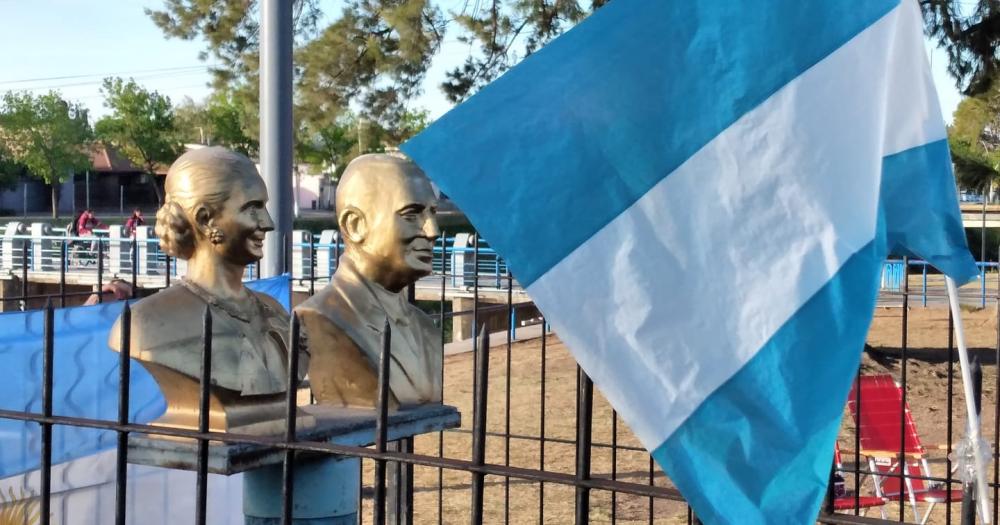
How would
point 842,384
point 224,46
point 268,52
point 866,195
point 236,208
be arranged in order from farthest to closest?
1. point 224,46
2. point 268,52
3. point 236,208
4. point 866,195
5. point 842,384

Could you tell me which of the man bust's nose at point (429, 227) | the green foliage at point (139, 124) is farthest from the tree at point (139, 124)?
the man bust's nose at point (429, 227)

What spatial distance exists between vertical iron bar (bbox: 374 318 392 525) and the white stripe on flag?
326mm


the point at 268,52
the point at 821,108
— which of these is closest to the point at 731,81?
the point at 821,108

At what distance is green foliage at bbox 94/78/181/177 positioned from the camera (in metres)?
48.4

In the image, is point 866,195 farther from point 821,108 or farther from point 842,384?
point 842,384

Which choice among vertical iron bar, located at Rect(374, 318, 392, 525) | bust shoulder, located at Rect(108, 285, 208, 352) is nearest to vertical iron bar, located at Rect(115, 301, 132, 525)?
bust shoulder, located at Rect(108, 285, 208, 352)

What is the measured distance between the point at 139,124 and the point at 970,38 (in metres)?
42.3

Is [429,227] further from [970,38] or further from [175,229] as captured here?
[970,38]

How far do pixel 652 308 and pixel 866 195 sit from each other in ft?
1.41

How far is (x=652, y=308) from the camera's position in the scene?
202cm

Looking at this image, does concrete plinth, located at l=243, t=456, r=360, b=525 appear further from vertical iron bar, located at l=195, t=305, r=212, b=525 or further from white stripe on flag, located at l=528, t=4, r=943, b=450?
white stripe on flag, located at l=528, t=4, r=943, b=450

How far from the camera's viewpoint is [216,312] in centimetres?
296

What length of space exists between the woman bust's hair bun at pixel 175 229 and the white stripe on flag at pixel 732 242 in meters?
1.29

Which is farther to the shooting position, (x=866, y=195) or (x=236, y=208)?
(x=236, y=208)
